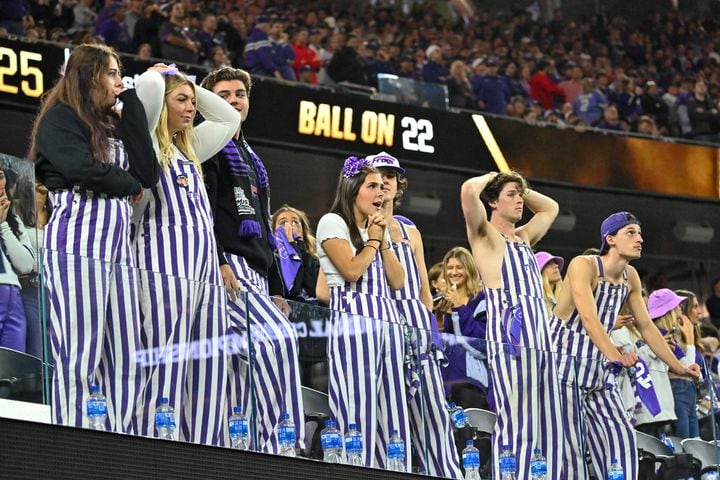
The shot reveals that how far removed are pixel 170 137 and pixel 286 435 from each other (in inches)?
50.0

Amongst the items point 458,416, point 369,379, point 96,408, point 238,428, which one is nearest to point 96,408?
point 96,408

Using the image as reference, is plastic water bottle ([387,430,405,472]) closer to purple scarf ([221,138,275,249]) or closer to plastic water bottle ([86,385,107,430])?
purple scarf ([221,138,275,249])

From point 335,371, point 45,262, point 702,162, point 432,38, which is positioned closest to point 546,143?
point 702,162

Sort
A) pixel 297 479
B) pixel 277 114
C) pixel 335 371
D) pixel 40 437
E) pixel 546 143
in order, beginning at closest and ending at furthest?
pixel 40 437
pixel 297 479
pixel 335 371
pixel 277 114
pixel 546 143

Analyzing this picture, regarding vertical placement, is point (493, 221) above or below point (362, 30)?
below

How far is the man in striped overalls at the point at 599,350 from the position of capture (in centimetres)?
615

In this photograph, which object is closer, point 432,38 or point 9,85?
point 9,85

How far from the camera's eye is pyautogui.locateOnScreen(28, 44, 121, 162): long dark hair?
4.83 metres

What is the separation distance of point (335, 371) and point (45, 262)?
137cm

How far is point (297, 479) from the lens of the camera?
4.97m

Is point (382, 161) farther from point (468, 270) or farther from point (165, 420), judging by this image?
point (165, 420)

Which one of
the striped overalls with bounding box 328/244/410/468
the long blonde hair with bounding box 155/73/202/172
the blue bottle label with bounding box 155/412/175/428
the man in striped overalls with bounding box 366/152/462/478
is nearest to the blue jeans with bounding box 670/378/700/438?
the man in striped overalls with bounding box 366/152/462/478

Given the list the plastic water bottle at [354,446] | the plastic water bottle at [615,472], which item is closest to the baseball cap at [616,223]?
the plastic water bottle at [615,472]

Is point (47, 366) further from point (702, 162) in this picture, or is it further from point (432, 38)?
point (432, 38)
